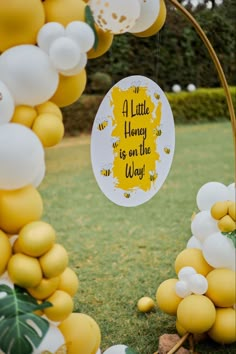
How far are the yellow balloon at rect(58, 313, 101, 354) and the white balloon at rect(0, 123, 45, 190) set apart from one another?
0.50m

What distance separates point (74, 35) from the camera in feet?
5.59

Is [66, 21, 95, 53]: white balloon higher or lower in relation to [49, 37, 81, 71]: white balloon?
higher

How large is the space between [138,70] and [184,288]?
8.94m

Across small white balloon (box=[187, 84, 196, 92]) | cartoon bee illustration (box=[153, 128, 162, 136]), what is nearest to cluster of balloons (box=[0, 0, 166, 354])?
cartoon bee illustration (box=[153, 128, 162, 136])

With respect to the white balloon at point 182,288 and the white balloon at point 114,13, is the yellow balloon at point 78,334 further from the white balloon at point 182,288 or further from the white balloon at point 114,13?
the white balloon at point 114,13

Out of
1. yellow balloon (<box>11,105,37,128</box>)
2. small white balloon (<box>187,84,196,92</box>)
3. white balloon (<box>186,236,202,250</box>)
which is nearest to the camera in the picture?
yellow balloon (<box>11,105,37,128</box>)

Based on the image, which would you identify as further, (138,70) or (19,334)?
(138,70)

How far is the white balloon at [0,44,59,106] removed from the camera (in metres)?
1.67

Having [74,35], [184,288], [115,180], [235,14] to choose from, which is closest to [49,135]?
[74,35]

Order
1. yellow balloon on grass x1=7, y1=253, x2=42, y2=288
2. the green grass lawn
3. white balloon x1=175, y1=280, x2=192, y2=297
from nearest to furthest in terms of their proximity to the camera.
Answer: yellow balloon on grass x1=7, y1=253, x2=42, y2=288 < white balloon x1=175, y1=280, x2=192, y2=297 < the green grass lawn

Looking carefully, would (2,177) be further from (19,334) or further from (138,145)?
(138,145)

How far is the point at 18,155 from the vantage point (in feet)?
5.30

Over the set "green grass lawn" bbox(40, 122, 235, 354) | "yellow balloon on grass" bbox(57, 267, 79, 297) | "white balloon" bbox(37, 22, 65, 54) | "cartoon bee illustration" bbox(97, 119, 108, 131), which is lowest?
"green grass lawn" bbox(40, 122, 235, 354)

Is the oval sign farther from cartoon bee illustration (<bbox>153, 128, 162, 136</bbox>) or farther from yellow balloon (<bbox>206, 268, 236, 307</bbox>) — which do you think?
yellow balloon (<bbox>206, 268, 236, 307</bbox>)
